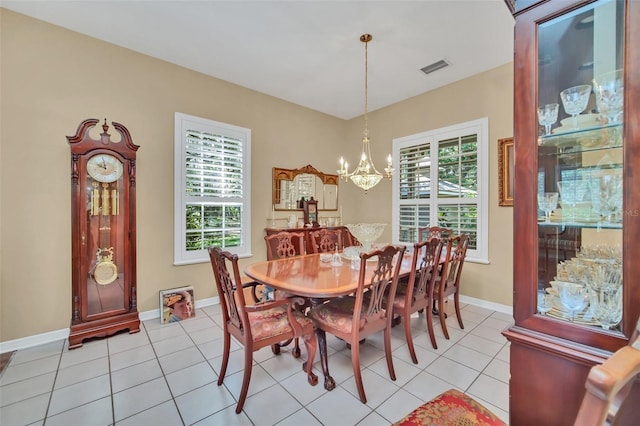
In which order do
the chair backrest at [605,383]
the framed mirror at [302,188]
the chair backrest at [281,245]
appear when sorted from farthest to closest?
1. the framed mirror at [302,188]
2. the chair backrest at [281,245]
3. the chair backrest at [605,383]

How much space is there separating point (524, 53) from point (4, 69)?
4.01m

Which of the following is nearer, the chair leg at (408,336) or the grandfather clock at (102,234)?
the chair leg at (408,336)

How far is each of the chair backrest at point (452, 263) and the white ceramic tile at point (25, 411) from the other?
321 cm

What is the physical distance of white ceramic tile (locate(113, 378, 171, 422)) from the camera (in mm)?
1750

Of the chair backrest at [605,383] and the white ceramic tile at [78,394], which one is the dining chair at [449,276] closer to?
the chair backrest at [605,383]

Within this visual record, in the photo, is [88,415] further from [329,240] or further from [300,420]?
[329,240]

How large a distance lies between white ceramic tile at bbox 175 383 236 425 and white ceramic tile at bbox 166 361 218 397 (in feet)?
0.20

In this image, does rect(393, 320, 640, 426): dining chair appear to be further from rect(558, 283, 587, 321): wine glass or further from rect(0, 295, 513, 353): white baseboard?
rect(0, 295, 513, 353): white baseboard

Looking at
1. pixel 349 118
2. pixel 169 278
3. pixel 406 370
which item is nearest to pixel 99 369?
pixel 169 278

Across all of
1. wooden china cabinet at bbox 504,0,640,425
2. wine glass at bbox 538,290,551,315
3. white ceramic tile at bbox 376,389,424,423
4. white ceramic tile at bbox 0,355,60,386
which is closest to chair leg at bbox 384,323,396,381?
white ceramic tile at bbox 376,389,424,423

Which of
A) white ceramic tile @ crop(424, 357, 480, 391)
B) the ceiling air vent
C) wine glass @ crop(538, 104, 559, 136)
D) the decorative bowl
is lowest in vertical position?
white ceramic tile @ crop(424, 357, 480, 391)

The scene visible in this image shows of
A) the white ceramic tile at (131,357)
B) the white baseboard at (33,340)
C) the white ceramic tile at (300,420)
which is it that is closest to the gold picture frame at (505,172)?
the white ceramic tile at (300,420)

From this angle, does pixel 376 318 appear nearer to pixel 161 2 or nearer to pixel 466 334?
pixel 466 334

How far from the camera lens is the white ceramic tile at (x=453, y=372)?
80.0 inches
